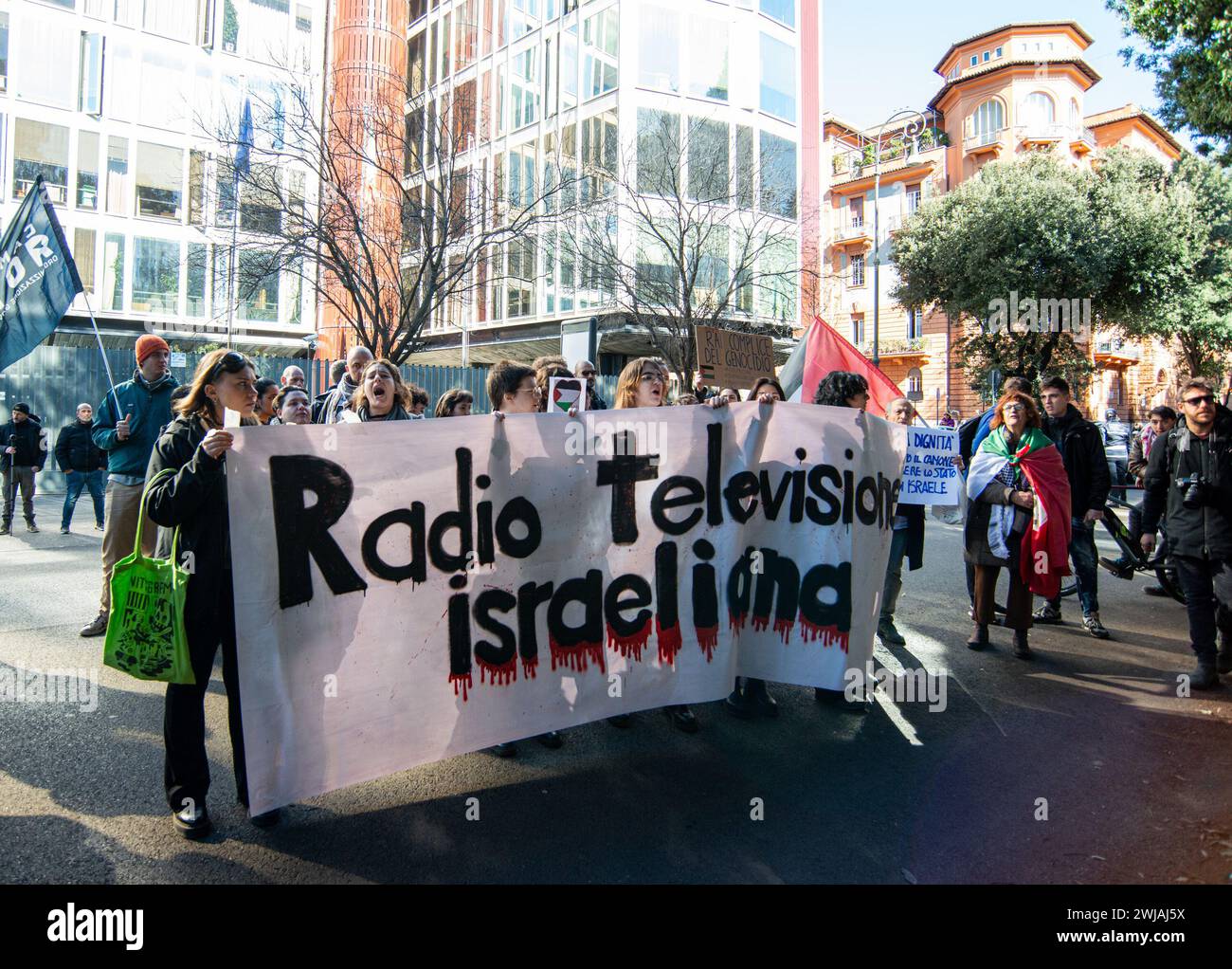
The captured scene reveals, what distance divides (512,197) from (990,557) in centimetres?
1547

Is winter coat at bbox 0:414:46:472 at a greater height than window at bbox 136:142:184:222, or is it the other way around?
window at bbox 136:142:184:222

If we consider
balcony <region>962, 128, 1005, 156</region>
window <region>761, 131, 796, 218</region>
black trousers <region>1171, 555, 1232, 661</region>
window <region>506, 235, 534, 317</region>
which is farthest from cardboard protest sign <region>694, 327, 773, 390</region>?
balcony <region>962, 128, 1005, 156</region>

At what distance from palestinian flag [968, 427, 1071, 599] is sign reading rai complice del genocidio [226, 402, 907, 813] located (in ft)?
5.86

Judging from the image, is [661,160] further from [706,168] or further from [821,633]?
[821,633]

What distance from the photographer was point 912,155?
44938 millimetres

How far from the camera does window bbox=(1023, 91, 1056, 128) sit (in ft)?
136

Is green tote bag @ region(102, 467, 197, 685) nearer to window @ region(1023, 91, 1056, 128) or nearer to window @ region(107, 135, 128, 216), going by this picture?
window @ region(107, 135, 128, 216)

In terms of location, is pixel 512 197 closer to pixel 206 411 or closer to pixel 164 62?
pixel 206 411

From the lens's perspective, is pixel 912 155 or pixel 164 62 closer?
pixel 164 62

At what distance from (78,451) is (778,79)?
24285 millimetres

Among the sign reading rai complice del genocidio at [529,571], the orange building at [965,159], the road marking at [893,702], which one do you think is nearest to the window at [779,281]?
the orange building at [965,159]

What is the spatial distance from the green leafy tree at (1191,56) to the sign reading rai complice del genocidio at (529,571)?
967cm

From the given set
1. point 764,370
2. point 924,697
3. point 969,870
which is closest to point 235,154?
point 764,370

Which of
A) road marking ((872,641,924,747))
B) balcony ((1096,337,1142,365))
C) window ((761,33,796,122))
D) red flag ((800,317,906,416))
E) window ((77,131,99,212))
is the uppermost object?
window ((761,33,796,122))
